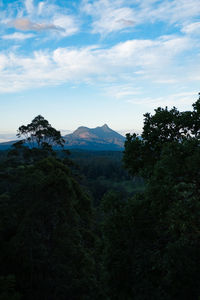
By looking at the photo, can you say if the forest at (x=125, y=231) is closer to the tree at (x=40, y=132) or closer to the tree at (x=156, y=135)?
the tree at (x=156, y=135)

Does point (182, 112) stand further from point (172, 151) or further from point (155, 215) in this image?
point (155, 215)

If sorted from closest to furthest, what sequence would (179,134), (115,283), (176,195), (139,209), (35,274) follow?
(176,195) < (115,283) < (139,209) < (179,134) < (35,274)

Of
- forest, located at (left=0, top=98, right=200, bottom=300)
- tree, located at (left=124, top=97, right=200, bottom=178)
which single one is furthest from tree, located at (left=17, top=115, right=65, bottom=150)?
tree, located at (left=124, top=97, right=200, bottom=178)

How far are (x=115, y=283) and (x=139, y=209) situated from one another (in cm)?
400

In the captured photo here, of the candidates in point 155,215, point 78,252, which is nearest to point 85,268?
point 78,252

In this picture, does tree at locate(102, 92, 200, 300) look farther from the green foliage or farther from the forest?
the green foliage

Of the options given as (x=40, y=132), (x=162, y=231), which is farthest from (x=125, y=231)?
(x=40, y=132)

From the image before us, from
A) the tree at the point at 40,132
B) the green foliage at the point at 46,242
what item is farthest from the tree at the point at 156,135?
the tree at the point at 40,132

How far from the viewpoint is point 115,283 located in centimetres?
1248

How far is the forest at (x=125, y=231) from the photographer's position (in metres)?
10.8

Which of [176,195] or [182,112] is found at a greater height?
[182,112]

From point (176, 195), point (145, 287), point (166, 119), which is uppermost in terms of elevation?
point (166, 119)

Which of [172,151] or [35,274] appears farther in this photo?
[35,274]

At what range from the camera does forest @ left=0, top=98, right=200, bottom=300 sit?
10.8 meters
